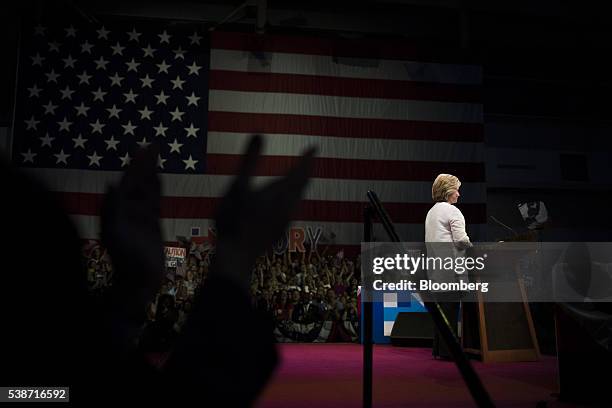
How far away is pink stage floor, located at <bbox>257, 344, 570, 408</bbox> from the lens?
7.29 feet

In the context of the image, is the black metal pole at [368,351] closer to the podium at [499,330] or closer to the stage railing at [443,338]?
the stage railing at [443,338]

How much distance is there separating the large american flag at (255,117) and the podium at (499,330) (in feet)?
10.3

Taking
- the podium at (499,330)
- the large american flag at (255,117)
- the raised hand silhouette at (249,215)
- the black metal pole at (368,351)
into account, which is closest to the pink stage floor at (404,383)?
the podium at (499,330)

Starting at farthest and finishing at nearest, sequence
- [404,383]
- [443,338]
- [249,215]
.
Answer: [404,383]
[443,338]
[249,215]

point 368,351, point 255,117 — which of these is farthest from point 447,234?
point 255,117

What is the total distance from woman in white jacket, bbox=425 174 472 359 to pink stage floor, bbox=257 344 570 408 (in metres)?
→ 0.43

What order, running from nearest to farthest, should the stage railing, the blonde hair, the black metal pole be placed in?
the stage railing
the black metal pole
the blonde hair

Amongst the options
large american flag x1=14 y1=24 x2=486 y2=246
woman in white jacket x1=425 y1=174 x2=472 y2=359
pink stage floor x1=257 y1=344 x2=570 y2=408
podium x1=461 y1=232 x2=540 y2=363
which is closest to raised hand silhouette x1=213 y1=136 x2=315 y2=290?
pink stage floor x1=257 y1=344 x2=570 y2=408

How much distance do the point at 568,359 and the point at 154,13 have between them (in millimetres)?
7708

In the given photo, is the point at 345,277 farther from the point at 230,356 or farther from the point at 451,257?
the point at 230,356

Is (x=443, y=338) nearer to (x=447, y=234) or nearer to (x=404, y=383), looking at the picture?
(x=404, y=383)

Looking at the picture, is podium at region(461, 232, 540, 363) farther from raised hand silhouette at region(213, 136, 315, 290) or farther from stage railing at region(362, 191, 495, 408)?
raised hand silhouette at region(213, 136, 315, 290)

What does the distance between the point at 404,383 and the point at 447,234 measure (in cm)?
100

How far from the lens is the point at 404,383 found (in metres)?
2.71
